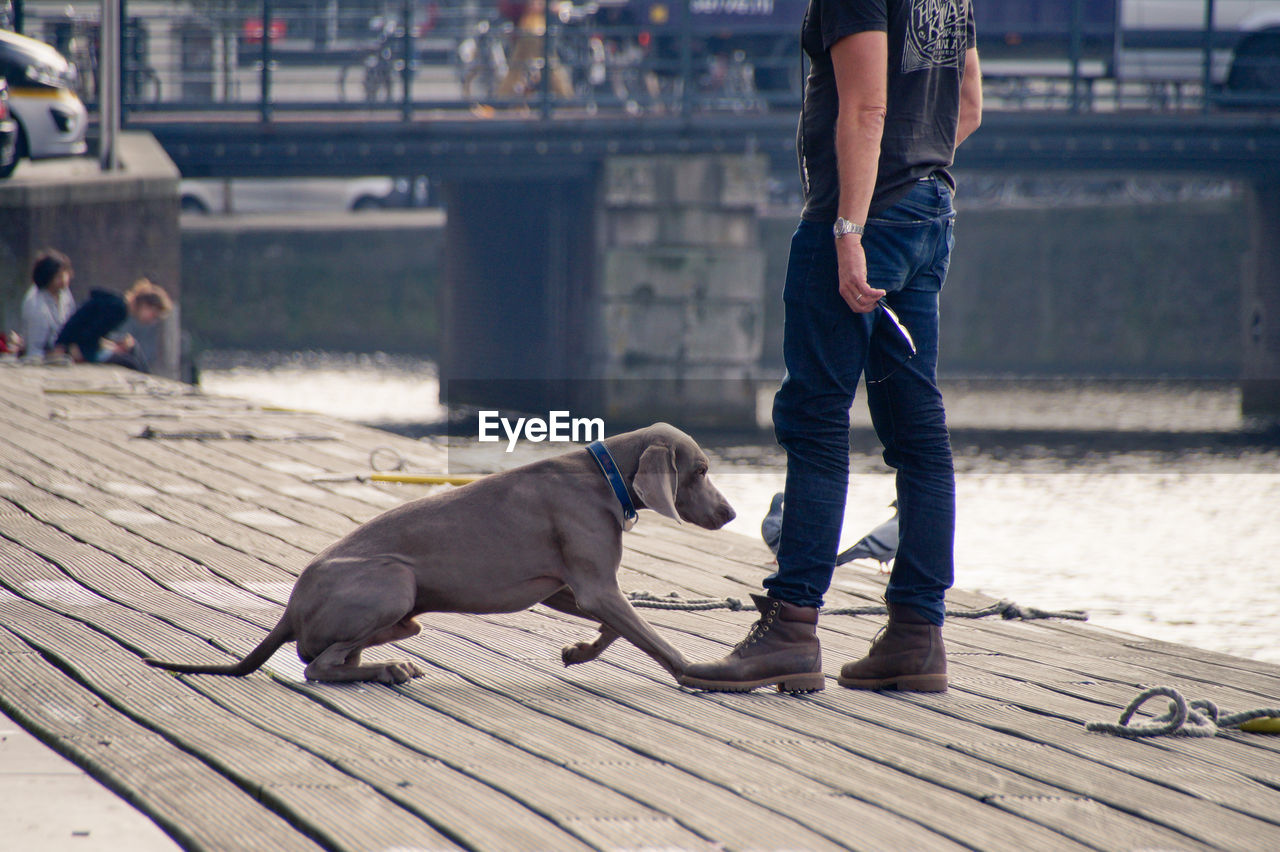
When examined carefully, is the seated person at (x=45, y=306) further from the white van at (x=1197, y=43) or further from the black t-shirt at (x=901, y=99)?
the white van at (x=1197, y=43)

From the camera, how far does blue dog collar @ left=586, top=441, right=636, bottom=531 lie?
379cm

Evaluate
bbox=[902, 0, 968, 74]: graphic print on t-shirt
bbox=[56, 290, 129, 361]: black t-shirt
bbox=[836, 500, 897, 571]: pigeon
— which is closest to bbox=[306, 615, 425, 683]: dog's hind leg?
bbox=[902, 0, 968, 74]: graphic print on t-shirt

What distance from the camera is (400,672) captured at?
3764mm

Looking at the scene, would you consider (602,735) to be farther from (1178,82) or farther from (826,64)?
(1178,82)

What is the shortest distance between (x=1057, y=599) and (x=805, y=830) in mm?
7598

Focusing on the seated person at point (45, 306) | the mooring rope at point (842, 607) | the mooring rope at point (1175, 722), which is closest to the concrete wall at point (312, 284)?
the seated person at point (45, 306)

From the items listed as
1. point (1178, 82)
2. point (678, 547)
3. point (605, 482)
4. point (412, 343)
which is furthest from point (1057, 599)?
point (412, 343)

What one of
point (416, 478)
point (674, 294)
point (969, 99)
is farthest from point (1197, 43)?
point (969, 99)

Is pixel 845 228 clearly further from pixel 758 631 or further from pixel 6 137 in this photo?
pixel 6 137

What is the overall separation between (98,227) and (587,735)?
14.6 m

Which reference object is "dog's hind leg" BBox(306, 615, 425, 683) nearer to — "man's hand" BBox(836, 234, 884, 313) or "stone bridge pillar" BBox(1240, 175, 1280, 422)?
"man's hand" BBox(836, 234, 884, 313)

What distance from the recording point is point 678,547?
6355mm

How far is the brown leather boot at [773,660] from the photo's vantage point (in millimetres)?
3742

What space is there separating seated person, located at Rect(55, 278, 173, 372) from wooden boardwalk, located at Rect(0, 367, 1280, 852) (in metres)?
8.86
